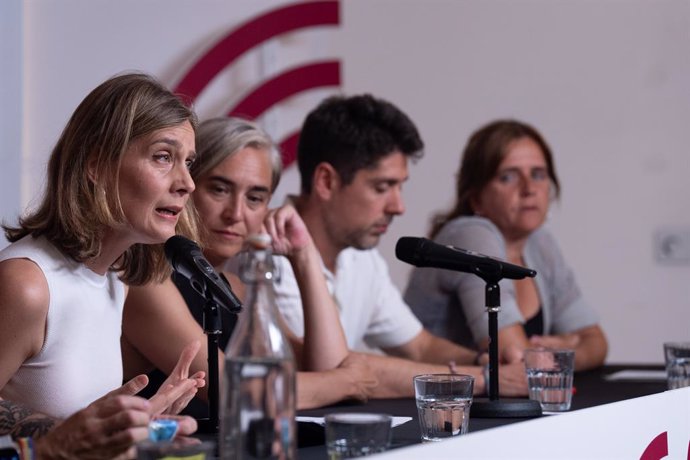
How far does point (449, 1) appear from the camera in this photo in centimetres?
427

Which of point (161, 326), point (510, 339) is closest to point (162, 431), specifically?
point (161, 326)

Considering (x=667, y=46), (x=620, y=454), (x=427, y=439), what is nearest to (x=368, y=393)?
(x=427, y=439)

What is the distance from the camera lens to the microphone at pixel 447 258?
1.59m

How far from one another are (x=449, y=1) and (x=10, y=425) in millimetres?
3348

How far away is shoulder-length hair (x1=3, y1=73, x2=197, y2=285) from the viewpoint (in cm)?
160

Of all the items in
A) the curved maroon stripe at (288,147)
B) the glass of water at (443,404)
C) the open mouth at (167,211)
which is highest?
the curved maroon stripe at (288,147)

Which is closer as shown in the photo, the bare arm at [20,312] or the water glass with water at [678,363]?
the bare arm at [20,312]

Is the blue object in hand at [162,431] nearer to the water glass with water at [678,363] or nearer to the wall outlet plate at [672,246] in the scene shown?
the water glass with water at [678,363]

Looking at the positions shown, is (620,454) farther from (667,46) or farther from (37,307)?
(667,46)

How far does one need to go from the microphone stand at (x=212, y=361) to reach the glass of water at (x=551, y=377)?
0.64m

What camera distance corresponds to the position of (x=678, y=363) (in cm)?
206

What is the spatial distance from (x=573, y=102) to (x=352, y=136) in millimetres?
1798

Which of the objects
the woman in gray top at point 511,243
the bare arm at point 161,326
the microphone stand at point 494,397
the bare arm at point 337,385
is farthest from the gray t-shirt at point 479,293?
the bare arm at point 161,326

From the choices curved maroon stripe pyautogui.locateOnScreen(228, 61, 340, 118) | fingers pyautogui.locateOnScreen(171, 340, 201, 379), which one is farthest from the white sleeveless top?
curved maroon stripe pyautogui.locateOnScreen(228, 61, 340, 118)
